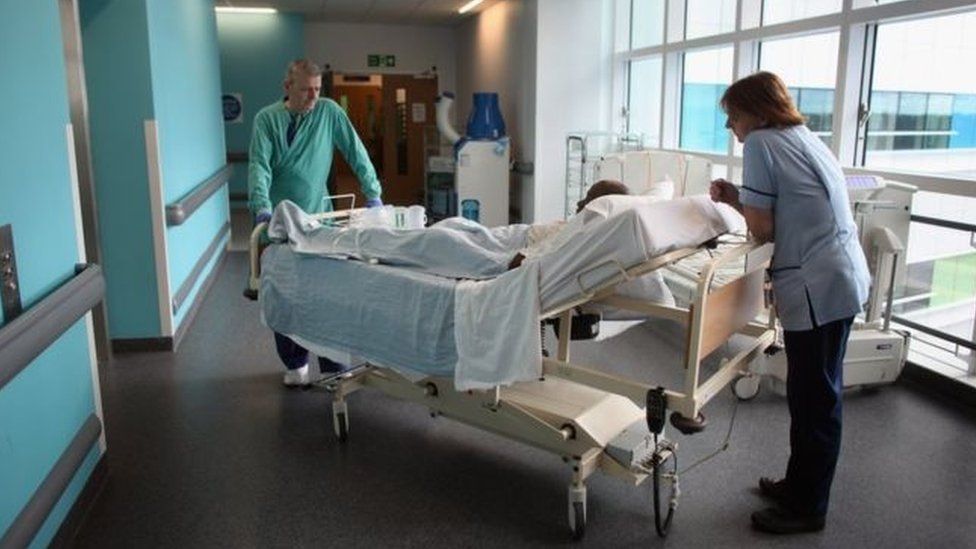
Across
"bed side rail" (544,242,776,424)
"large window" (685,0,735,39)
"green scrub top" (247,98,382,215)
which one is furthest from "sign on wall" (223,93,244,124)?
"bed side rail" (544,242,776,424)

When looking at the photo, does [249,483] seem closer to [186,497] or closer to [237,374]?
[186,497]

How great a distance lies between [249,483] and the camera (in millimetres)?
2820

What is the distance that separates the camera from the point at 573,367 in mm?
2303

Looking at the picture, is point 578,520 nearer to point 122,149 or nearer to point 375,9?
point 122,149

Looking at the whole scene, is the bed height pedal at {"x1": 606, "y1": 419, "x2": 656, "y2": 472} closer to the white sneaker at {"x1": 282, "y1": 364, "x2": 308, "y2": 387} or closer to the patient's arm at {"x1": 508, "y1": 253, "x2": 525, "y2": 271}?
the patient's arm at {"x1": 508, "y1": 253, "x2": 525, "y2": 271}

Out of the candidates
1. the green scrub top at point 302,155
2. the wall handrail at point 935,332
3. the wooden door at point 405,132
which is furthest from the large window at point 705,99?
the wooden door at point 405,132

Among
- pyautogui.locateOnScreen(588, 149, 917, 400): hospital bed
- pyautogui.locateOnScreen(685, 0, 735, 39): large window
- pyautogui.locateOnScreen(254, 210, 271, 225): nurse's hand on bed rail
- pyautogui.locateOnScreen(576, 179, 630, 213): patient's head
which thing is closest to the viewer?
pyautogui.locateOnScreen(576, 179, 630, 213): patient's head

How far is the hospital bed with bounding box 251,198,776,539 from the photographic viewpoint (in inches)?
85.7

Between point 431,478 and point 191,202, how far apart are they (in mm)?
3027

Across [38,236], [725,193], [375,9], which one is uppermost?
[375,9]

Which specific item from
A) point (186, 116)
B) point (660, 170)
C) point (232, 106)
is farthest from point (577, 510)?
point (232, 106)

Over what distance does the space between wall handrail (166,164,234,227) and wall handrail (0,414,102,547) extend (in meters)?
1.91

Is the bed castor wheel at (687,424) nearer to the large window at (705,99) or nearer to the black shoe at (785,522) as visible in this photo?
the black shoe at (785,522)

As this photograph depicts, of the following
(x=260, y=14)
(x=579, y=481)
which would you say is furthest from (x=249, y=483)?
(x=260, y=14)
